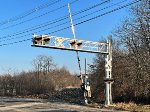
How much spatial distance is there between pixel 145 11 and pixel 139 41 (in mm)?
3415

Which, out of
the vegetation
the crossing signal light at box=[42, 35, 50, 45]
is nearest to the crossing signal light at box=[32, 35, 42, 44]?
the crossing signal light at box=[42, 35, 50, 45]

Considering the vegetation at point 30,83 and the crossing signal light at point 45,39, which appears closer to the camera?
the crossing signal light at point 45,39

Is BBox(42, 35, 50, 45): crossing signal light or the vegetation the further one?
the vegetation

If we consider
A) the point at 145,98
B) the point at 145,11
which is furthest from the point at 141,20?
the point at 145,98

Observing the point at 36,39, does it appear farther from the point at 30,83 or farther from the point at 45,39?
the point at 30,83

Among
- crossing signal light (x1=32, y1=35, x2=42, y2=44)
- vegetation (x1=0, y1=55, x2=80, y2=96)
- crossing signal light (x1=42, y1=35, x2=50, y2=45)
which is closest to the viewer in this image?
crossing signal light (x1=32, y1=35, x2=42, y2=44)

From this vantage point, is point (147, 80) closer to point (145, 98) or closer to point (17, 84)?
point (145, 98)

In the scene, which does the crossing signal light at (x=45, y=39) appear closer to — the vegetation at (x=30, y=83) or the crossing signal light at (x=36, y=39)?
the crossing signal light at (x=36, y=39)

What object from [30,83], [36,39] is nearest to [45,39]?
[36,39]

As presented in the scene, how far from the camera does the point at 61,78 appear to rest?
76875 mm

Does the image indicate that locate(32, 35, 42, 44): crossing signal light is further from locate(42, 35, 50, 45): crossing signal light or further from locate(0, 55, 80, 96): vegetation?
locate(0, 55, 80, 96): vegetation

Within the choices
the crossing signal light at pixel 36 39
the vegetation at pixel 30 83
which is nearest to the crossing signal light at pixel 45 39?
the crossing signal light at pixel 36 39

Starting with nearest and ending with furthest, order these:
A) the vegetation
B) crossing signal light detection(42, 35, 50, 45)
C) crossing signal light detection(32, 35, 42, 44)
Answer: crossing signal light detection(32, 35, 42, 44) → crossing signal light detection(42, 35, 50, 45) → the vegetation

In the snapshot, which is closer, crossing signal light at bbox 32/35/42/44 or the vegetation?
crossing signal light at bbox 32/35/42/44
